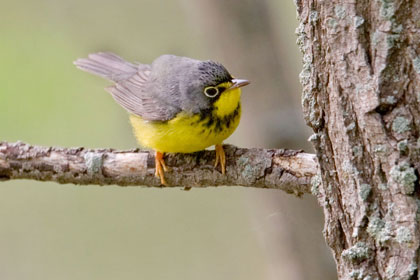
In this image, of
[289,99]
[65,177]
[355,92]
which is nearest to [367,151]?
[355,92]

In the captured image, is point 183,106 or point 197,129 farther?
point 183,106

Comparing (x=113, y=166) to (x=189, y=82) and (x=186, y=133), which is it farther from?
(x=189, y=82)

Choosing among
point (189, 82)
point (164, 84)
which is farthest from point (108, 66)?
point (189, 82)

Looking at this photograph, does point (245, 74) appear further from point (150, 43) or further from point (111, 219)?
point (111, 219)

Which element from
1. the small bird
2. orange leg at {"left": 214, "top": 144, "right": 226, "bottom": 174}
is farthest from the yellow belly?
orange leg at {"left": 214, "top": 144, "right": 226, "bottom": 174}

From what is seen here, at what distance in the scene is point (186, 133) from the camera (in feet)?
14.3

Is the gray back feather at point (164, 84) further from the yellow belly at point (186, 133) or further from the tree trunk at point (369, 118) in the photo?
the tree trunk at point (369, 118)

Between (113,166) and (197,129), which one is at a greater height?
(197,129)

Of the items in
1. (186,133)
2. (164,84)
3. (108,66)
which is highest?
(108,66)

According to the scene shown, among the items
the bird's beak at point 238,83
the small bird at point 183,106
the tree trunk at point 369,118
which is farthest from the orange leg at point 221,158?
the tree trunk at point 369,118

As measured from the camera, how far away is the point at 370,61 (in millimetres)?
2334

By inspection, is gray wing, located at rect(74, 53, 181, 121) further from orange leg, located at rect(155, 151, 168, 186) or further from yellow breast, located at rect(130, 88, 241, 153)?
orange leg, located at rect(155, 151, 168, 186)

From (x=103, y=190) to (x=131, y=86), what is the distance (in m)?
3.29

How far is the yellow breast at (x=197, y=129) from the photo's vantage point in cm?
432
